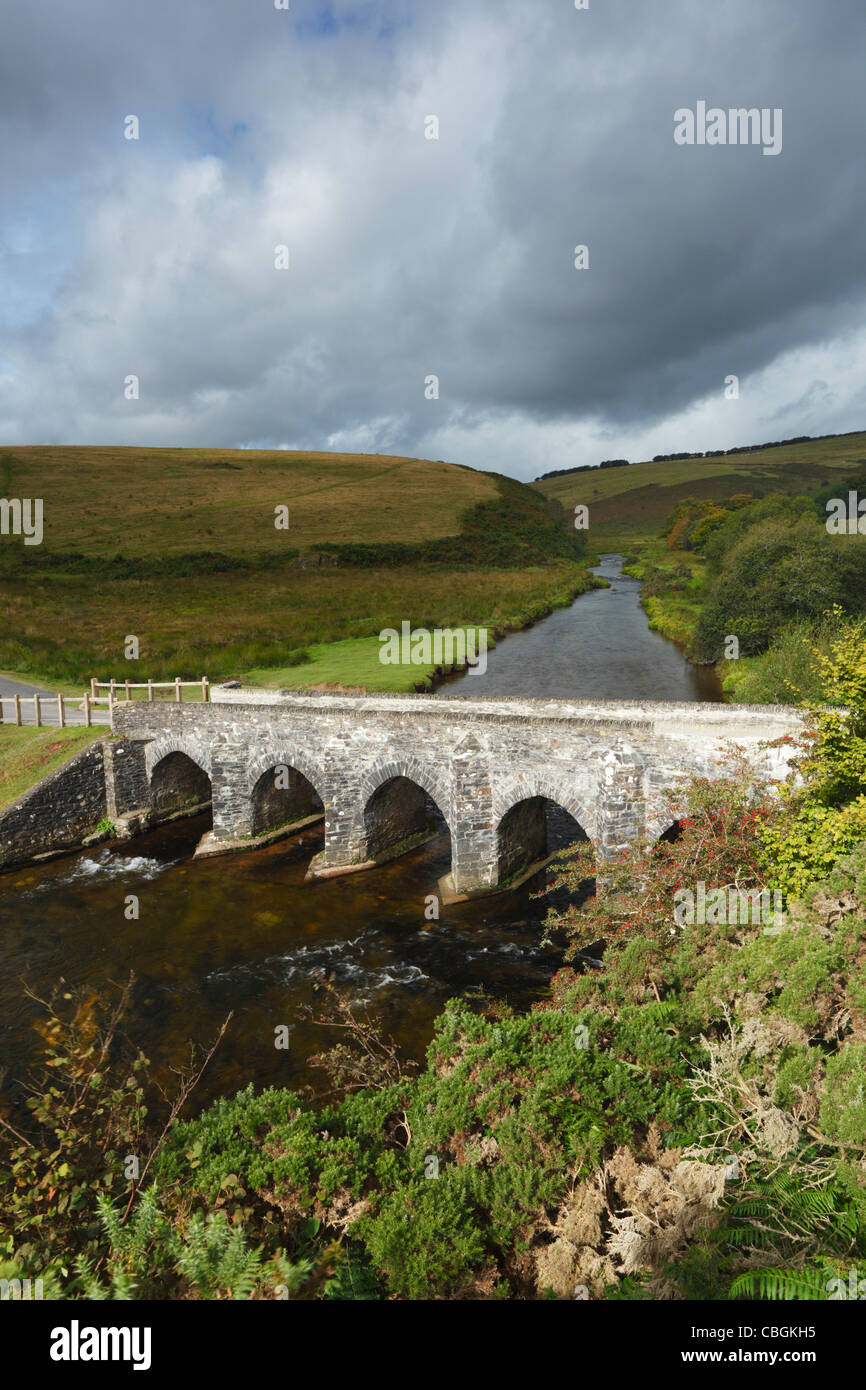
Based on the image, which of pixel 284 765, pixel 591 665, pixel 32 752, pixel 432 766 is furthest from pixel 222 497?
pixel 432 766

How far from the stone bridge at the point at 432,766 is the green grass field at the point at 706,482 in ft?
410

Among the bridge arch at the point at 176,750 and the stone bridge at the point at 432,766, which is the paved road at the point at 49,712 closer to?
the bridge arch at the point at 176,750

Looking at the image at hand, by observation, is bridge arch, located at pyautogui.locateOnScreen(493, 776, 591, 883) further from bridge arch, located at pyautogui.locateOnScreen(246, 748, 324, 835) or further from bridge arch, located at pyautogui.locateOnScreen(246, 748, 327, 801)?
bridge arch, located at pyautogui.locateOnScreen(246, 748, 324, 835)

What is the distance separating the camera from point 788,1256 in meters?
6.08

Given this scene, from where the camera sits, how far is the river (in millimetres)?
14945

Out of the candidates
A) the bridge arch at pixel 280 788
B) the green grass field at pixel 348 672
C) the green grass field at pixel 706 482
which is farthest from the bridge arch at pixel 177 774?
the green grass field at pixel 706 482

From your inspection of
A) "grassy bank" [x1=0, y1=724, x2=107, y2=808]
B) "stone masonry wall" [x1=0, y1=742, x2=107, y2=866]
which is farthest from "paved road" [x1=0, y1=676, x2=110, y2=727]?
"stone masonry wall" [x1=0, y1=742, x2=107, y2=866]

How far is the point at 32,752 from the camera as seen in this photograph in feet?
85.9

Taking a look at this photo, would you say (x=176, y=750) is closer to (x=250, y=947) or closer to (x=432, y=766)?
(x=250, y=947)

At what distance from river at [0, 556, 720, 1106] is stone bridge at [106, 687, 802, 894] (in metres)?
1.27

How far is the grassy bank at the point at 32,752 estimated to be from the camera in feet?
81.1

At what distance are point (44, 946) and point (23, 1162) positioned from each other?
41.0ft
